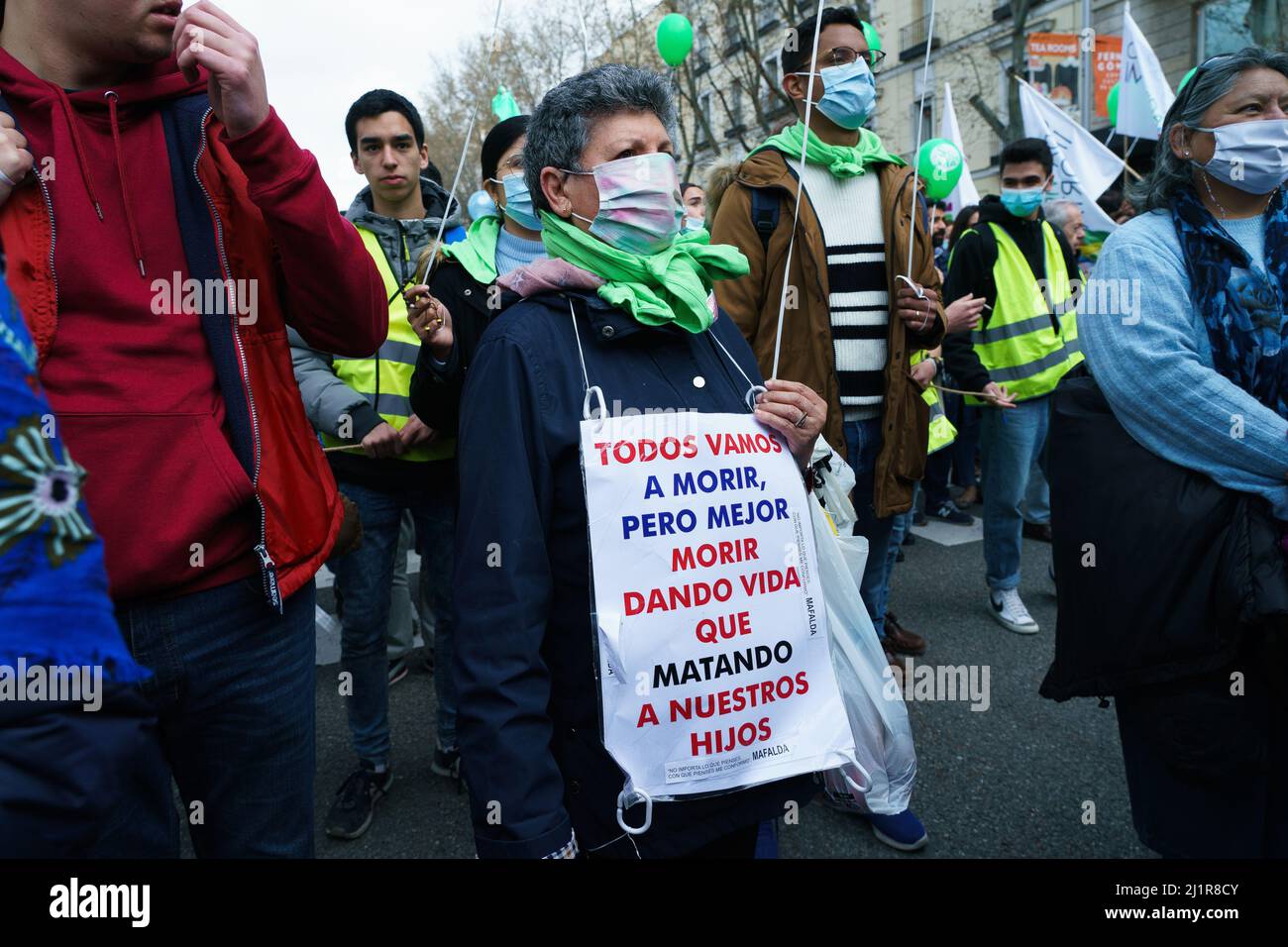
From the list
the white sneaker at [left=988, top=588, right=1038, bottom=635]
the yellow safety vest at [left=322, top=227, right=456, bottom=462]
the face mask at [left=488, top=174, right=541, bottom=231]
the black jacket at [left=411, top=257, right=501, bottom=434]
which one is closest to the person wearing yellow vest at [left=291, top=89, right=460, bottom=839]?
the yellow safety vest at [left=322, top=227, right=456, bottom=462]

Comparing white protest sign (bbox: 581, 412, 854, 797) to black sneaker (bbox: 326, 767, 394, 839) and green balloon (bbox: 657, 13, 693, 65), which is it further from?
green balloon (bbox: 657, 13, 693, 65)

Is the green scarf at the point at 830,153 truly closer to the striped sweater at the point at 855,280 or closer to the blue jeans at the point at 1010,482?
the striped sweater at the point at 855,280

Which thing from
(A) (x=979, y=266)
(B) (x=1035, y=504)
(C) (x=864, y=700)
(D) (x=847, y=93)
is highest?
(D) (x=847, y=93)

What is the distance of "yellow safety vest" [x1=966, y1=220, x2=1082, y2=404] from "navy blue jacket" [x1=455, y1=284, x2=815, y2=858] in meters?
3.33

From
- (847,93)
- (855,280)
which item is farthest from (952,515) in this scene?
(847,93)

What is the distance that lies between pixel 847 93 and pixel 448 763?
2.79 m

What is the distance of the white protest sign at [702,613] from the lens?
54.3 inches

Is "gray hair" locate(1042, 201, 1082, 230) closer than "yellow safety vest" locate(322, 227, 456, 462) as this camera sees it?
No

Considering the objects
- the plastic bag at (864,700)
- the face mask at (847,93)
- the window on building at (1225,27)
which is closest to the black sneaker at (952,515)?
the face mask at (847,93)

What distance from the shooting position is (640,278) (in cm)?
164

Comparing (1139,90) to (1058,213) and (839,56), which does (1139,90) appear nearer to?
(1058,213)

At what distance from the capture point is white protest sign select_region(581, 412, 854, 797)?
4.52 ft

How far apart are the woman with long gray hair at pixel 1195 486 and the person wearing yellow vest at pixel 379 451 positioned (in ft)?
6.27

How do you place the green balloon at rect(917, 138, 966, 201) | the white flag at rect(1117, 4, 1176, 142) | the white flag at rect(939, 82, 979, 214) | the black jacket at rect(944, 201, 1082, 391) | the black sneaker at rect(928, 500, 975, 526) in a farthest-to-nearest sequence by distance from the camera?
the white flag at rect(939, 82, 979, 214) < the green balloon at rect(917, 138, 966, 201) < the white flag at rect(1117, 4, 1176, 142) < the black sneaker at rect(928, 500, 975, 526) < the black jacket at rect(944, 201, 1082, 391)
